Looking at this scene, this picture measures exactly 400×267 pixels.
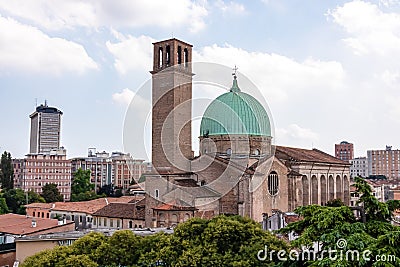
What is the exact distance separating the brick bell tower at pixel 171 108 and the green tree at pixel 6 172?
3259cm

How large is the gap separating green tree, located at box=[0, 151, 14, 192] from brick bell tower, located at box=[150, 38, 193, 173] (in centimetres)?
3259

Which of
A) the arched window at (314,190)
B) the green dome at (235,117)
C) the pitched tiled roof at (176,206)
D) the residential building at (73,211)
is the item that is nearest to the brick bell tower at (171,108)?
the green dome at (235,117)

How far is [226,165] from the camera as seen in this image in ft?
103

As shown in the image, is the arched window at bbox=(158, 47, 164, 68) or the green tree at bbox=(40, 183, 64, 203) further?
the green tree at bbox=(40, 183, 64, 203)

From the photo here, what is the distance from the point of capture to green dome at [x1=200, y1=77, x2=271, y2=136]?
34438 mm

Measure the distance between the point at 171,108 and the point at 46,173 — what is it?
4332 cm

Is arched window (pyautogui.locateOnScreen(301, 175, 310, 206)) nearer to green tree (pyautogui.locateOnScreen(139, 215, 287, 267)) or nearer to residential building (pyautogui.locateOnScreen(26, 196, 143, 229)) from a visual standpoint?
residential building (pyautogui.locateOnScreen(26, 196, 143, 229))

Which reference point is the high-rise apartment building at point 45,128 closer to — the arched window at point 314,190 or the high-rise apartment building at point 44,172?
the high-rise apartment building at point 44,172

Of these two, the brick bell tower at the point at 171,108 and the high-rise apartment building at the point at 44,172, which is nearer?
the brick bell tower at the point at 171,108

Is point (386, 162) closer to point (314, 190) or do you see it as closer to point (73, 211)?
point (314, 190)

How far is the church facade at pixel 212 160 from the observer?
30.8m

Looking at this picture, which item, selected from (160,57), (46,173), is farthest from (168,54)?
(46,173)

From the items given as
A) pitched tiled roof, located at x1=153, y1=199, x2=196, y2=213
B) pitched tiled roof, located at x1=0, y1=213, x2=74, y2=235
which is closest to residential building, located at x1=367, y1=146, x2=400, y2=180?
pitched tiled roof, located at x1=153, y1=199, x2=196, y2=213

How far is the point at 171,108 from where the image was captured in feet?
109
